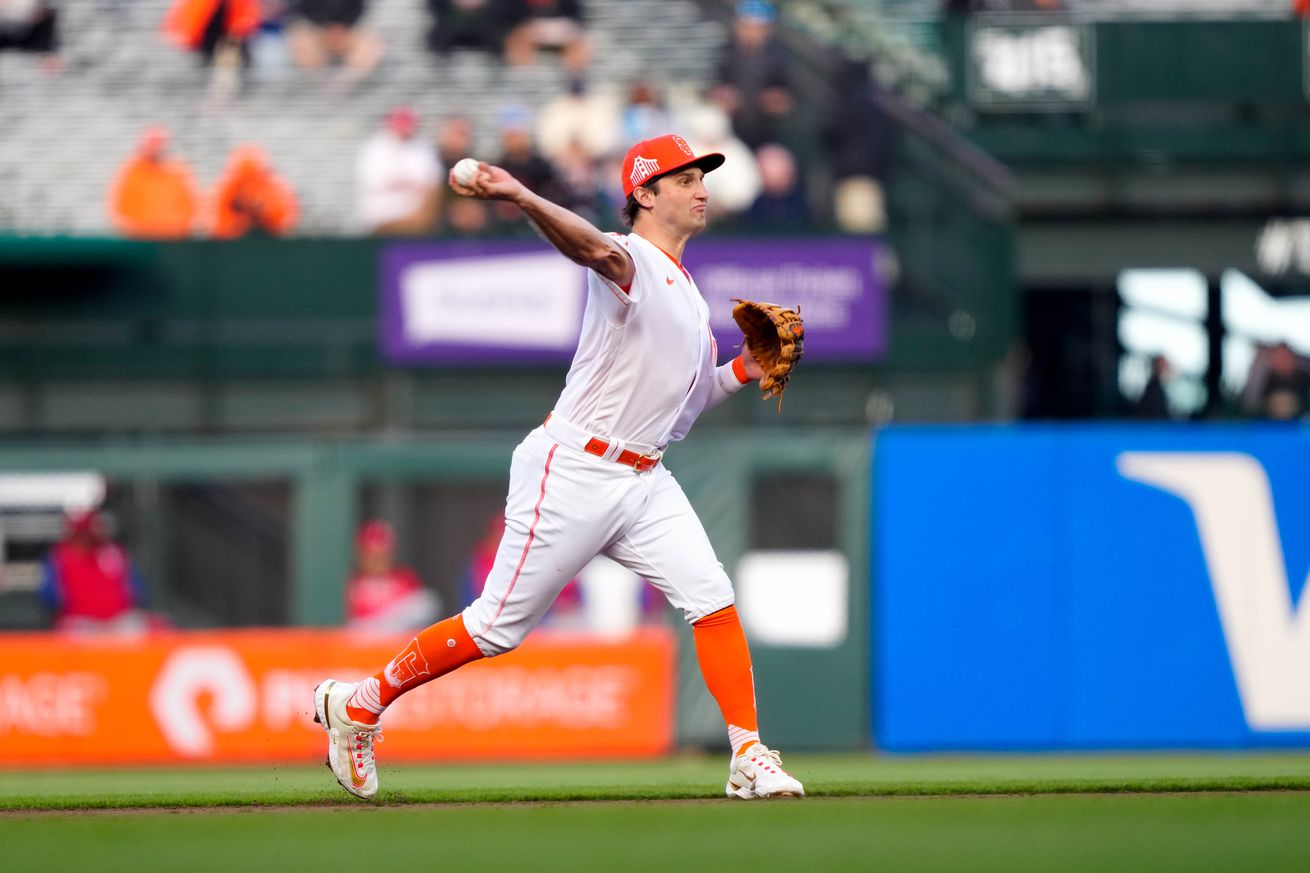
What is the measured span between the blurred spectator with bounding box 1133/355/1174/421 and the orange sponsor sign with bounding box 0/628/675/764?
4.79 metres

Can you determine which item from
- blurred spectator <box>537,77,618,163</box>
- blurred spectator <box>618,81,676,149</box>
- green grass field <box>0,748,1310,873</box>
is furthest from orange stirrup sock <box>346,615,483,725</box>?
blurred spectator <box>537,77,618,163</box>

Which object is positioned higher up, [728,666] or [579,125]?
[579,125]

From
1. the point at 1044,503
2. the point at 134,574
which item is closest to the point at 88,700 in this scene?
the point at 134,574

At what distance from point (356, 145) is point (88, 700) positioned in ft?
22.3

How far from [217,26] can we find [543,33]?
10.9 ft

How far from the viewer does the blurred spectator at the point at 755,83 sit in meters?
16.0

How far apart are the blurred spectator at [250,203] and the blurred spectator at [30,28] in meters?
3.68

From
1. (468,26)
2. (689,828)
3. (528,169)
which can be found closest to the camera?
(689,828)

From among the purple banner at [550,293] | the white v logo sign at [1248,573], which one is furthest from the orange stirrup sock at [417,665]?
the purple banner at [550,293]

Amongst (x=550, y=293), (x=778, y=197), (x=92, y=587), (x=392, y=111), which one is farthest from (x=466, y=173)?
(x=392, y=111)

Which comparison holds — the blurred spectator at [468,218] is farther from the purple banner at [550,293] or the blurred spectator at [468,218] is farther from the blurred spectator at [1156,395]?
the blurred spectator at [1156,395]

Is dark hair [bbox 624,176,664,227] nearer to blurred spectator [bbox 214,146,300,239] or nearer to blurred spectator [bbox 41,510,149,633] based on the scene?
blurred spectator [bbox 41,510,149,633]

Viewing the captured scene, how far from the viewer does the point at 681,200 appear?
21.4ft

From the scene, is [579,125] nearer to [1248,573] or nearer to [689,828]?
[1248,573]
